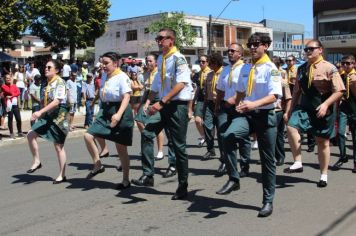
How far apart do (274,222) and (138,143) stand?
23.0ft

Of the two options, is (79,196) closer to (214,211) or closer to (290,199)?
(214,211)

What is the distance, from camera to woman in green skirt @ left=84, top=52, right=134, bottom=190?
655cm

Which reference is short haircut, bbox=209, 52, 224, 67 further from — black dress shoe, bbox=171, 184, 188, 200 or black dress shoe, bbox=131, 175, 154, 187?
black dress shoe, bbox=171, 184, 188, 200

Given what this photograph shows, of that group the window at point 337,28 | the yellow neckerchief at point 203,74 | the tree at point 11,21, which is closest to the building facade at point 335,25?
the window at point 337,28


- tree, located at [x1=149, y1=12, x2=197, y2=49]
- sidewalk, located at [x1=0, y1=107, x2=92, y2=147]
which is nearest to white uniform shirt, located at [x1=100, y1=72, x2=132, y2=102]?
sidewalk, located at [x1=0, y1=107, x2=92, y2=147]

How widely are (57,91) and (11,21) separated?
24584mm

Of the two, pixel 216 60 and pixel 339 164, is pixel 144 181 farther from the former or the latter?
pixel 339 164

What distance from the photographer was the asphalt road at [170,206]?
5.02 m

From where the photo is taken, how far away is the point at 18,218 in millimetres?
5590

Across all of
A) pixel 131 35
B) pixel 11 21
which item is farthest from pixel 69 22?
pixel 131 35

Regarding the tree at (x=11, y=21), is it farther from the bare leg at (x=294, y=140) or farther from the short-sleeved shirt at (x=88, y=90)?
the bare leg at (x=294, y=140)

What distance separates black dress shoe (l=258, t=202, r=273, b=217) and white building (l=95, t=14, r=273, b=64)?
1997 inches

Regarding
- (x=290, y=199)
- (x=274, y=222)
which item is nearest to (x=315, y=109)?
(x=290, y=199)

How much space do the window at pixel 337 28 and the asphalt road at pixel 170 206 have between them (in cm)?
1032
